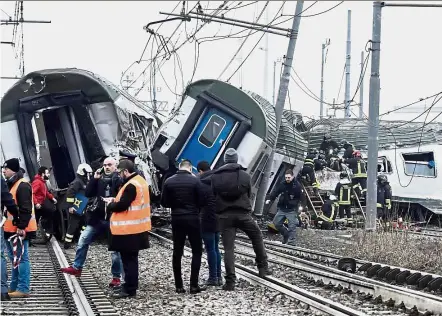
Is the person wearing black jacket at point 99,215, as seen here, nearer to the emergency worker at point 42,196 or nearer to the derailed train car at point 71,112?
the emergency worker at point 42,196

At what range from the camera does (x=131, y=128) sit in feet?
50.0

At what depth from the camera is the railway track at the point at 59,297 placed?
7.65 meters

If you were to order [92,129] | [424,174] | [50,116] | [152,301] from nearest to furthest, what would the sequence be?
[152,301]
[92,129]
[50,116]
[424,174]

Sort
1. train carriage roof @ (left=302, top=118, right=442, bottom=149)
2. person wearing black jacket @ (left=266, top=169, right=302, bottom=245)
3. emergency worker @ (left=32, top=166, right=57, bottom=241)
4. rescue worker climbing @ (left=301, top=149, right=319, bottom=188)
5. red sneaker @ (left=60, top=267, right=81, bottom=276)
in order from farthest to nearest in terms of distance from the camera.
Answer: train carriage roof @ (left=302, top=118, right=442, bottom=149) → rescue worker climbing @ (left=301, top=149, right=319, bottom=188) → emergency worker @ (left=32, top=166, right=57, bottom=241) → person wearing black jacket @ (left=266, top=169, right=302, bottom=245) → red sneaker @ (left=60, top=267, right=81, bottom=276)

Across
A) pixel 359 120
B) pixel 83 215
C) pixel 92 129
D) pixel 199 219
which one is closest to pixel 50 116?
pixel 92 129

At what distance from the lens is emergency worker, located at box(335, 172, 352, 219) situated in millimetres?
20006

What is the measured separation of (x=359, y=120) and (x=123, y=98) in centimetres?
1441

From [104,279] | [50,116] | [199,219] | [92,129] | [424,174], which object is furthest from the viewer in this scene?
[424,174]

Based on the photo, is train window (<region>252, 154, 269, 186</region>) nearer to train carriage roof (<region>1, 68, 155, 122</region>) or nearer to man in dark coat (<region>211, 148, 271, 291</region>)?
train carriage roof (<region>1, 68, 155, 122</region>)

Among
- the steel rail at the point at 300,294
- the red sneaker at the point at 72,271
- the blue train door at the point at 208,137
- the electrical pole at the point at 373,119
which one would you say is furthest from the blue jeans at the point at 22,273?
the electrical pole at the point at 373,119

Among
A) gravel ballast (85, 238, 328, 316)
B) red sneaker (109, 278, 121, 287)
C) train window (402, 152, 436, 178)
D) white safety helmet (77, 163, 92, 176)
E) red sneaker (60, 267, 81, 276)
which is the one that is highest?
train window (402, 152, 436, 178)

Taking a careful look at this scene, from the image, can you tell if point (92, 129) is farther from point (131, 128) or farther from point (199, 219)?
point (199, 219)

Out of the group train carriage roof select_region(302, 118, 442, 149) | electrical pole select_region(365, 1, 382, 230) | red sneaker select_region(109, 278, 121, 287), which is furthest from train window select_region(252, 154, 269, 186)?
train carriage roof select_region(302, 118, 442, 149)

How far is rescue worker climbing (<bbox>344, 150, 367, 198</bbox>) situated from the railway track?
10.9 meters
